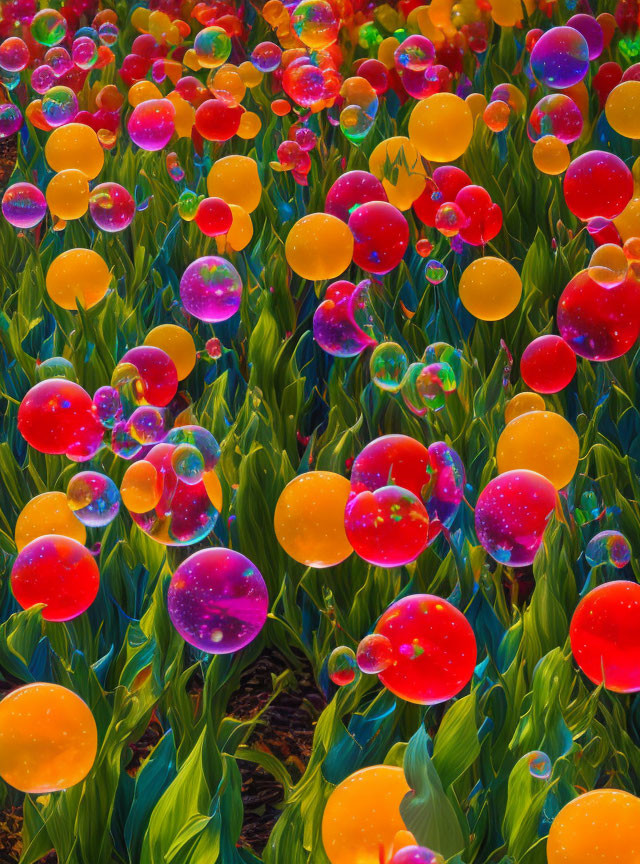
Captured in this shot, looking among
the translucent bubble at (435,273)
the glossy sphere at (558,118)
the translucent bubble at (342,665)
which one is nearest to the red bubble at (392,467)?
the translucent bubble at (342,665)

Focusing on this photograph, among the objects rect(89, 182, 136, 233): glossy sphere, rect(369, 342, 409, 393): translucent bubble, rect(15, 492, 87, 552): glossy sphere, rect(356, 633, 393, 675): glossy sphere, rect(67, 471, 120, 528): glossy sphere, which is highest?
rect(89, 182, 136, 233): glossy sphere

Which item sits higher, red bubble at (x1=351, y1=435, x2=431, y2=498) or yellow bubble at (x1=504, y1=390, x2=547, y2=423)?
red bubble at (x1=351, y1=435, x2=431, y2=498)

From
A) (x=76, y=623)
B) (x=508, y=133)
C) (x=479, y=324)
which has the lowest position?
(x=76, y=623)

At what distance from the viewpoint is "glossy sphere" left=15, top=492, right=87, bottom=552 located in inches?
46.4

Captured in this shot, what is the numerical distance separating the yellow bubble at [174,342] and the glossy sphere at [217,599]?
0.68 meters

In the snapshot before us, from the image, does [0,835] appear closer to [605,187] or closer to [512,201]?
[605,187]

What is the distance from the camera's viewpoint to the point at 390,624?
2.77 ft

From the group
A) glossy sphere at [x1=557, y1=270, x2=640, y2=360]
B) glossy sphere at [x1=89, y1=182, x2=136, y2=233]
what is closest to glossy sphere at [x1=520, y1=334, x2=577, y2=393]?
glossy sphere at [x1=557, y1=270, x2=640, y2=360]

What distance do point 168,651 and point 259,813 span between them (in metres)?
0.20

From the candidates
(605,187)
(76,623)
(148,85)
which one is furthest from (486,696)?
(148,85)

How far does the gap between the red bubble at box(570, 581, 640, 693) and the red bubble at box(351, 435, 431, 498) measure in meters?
0.27

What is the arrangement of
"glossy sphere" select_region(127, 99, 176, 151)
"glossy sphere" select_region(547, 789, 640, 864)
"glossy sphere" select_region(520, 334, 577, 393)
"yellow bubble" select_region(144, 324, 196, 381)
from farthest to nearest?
"glossy sphere" select_region(127, 99, 176, 151)
"yellow bubble" select_region(144, 324, 196, 381)
"glossy sphere" select_region(520, 334, 577, 393)
"glossy sphere" select_region(547, 789, 640, 864)

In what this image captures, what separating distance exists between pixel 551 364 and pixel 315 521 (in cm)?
53

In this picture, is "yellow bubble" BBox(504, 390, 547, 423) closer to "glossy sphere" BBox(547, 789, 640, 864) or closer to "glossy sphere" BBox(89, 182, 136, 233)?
"glossy sphere" BBox(547, 789, 640, 864)
